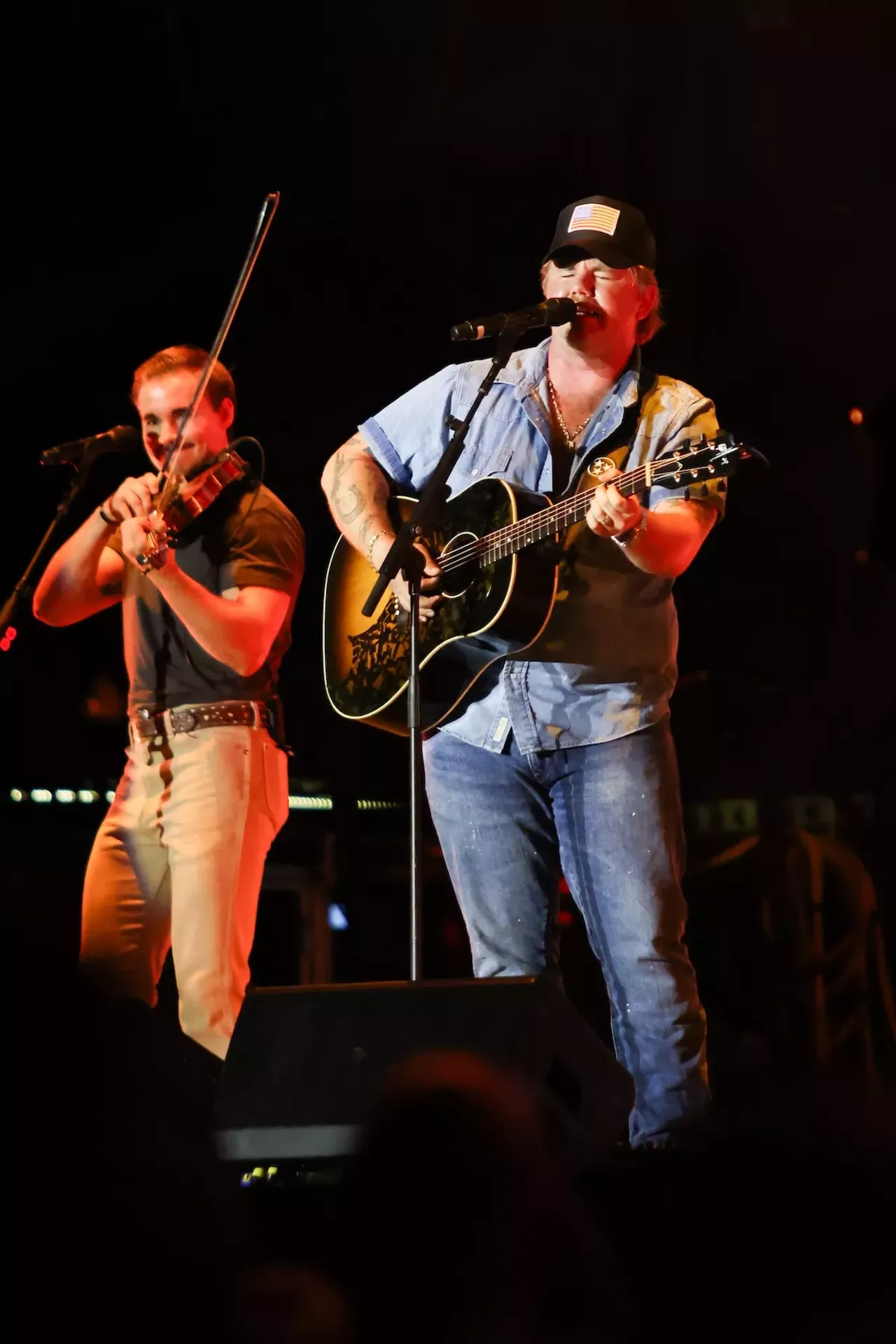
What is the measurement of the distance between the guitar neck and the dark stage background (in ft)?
5.54

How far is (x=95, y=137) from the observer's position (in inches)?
204

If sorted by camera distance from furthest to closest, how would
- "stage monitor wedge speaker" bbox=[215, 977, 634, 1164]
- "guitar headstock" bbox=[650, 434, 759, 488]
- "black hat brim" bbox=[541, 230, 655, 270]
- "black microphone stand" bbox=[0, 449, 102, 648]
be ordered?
"black microphone stand" bbox=[0, 449, 102, 648]
"black hat brim" bbox=[541, 230, 655, 270]
"guitar headstock" bbox=[650, 434, 759, 488]
"stage monitor wedge speaker" bbox=[215, 977, 634, 1164]

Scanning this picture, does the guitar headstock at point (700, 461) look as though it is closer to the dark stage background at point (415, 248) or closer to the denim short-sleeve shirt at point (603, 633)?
the denim short-sleeve shirt at point (603, 633)

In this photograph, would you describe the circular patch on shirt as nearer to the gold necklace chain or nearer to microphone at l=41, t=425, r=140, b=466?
the gold necklace chain

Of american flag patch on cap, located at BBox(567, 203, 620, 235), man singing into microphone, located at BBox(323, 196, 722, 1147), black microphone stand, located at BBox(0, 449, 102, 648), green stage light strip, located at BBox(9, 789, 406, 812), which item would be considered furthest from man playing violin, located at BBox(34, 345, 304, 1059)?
green stage light strip, located at BBox(9, 789, 406, 812)

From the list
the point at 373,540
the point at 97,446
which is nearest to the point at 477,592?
the point at 373,540

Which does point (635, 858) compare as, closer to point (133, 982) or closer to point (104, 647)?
point (133, 982)

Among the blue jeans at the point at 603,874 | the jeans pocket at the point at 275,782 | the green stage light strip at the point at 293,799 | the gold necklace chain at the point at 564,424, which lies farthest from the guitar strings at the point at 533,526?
the green stage light strip at the point at 293,799

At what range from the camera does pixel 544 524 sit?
3.10m

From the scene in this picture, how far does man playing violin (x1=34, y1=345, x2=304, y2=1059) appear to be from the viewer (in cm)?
335

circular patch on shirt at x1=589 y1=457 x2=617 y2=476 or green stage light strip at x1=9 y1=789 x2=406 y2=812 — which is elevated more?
circular patch on shirt at x1=589 y1=457 x2=617 y2=476

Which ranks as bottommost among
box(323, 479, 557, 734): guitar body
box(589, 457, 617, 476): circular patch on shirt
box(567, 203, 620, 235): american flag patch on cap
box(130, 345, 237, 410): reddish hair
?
box(323, 479, 557, 734): guitar body

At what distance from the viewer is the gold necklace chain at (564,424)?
333cm

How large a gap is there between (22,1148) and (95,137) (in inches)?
185
